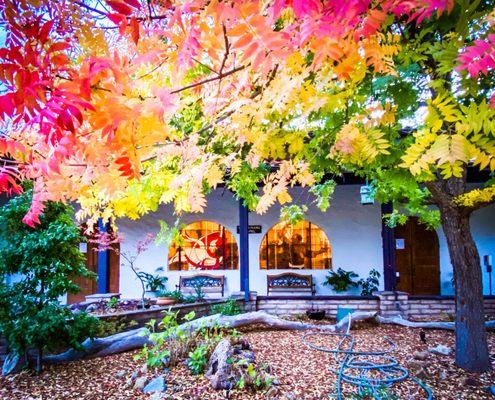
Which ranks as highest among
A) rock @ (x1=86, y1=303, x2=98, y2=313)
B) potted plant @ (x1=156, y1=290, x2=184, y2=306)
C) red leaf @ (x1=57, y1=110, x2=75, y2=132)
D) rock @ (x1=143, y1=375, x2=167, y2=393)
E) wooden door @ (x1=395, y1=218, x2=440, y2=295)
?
red leaf @ (x1=57, y1=110, x2=75, y2=132)

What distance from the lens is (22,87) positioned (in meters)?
1.36

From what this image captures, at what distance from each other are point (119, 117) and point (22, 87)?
0.34 metres

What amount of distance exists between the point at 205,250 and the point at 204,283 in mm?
976

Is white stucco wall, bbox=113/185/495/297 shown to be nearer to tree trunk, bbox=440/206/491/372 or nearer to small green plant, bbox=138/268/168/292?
small green plant, bbox=138/268/168/292

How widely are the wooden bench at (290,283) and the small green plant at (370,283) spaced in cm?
128

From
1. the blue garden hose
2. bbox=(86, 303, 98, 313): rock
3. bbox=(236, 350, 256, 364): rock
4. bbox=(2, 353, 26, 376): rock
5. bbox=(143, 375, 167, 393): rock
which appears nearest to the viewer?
the blue garden hose

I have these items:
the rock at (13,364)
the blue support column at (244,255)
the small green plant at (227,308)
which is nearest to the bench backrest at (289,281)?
the blue support column at (244,255)

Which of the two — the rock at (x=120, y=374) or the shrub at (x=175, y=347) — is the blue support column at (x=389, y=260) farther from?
the rock at (x=120, y=374)

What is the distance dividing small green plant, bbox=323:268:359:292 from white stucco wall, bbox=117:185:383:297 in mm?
206

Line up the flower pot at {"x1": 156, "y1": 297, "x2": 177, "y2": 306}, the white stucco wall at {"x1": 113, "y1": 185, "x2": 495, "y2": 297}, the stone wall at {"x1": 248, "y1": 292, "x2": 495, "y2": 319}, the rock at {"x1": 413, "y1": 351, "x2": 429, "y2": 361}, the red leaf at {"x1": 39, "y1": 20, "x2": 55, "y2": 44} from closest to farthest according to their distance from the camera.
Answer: the red leaf at {"x1": 39, "y1": 20, "x2": 55, "y2": 44} < the rock at {"x1": 413, "y1": 351, "x2": 429, "y2": 361} < the flower pot at {"x1": 156, "y1": 297, "x2": 177, "y2": 306} < the stone wall at {"x1": 248, "y1": 292, "x2": 495, "y2": 319} < the white stucco wall at {"x1": 113, "y1": 185, "x2": 495, "y2": 297}

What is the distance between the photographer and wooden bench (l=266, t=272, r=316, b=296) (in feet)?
34.3

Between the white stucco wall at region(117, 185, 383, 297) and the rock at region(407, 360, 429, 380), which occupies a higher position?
the white stucco wall at region(117, 185, 383, 297)

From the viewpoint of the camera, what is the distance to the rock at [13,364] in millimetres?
4918

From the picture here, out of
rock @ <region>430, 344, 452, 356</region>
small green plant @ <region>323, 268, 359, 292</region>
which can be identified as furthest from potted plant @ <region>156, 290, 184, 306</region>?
rock @ <region>430, 344, 452, 356</region>
